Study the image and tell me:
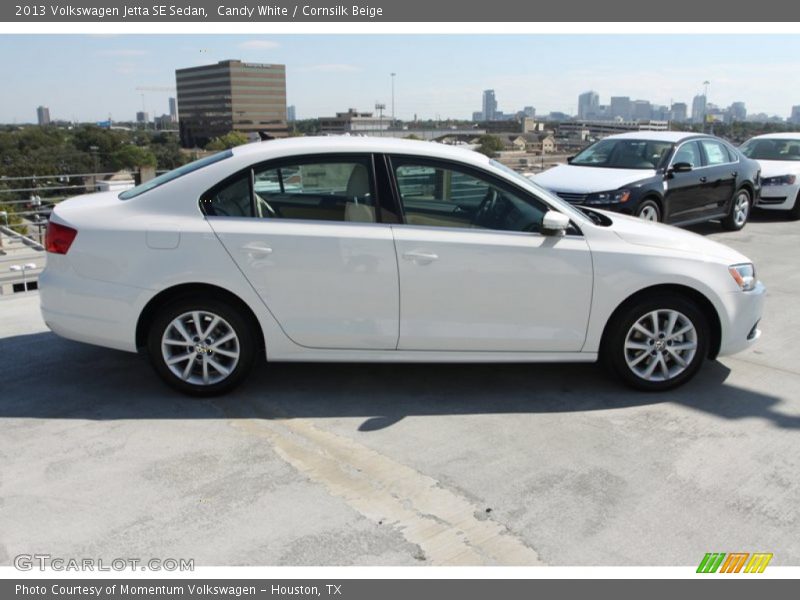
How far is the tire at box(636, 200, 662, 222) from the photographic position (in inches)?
382

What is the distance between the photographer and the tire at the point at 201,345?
4.43 metres

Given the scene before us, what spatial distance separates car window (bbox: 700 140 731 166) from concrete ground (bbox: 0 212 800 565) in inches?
245

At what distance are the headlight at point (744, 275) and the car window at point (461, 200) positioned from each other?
1432mm

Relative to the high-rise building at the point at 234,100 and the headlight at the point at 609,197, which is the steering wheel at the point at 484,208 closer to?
the headlight at the point at 609,197

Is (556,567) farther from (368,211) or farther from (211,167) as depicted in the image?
(211,167)

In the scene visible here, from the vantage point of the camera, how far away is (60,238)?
14.6 feet

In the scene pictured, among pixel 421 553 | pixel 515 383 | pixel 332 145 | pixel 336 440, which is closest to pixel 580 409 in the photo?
pixel 515 383

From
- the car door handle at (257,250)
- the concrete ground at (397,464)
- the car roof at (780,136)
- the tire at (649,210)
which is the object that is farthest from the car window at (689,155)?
the car door handle at (257,250)

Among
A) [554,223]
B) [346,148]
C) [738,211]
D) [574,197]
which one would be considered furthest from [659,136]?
[346,148]

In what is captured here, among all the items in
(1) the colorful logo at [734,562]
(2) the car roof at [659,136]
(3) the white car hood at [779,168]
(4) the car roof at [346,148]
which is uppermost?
(2) the car roof at [659,136]

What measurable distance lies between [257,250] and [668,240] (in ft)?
9.05

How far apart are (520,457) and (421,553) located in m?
1.09

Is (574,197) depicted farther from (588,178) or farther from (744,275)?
(744,275)

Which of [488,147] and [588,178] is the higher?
[488,147]
